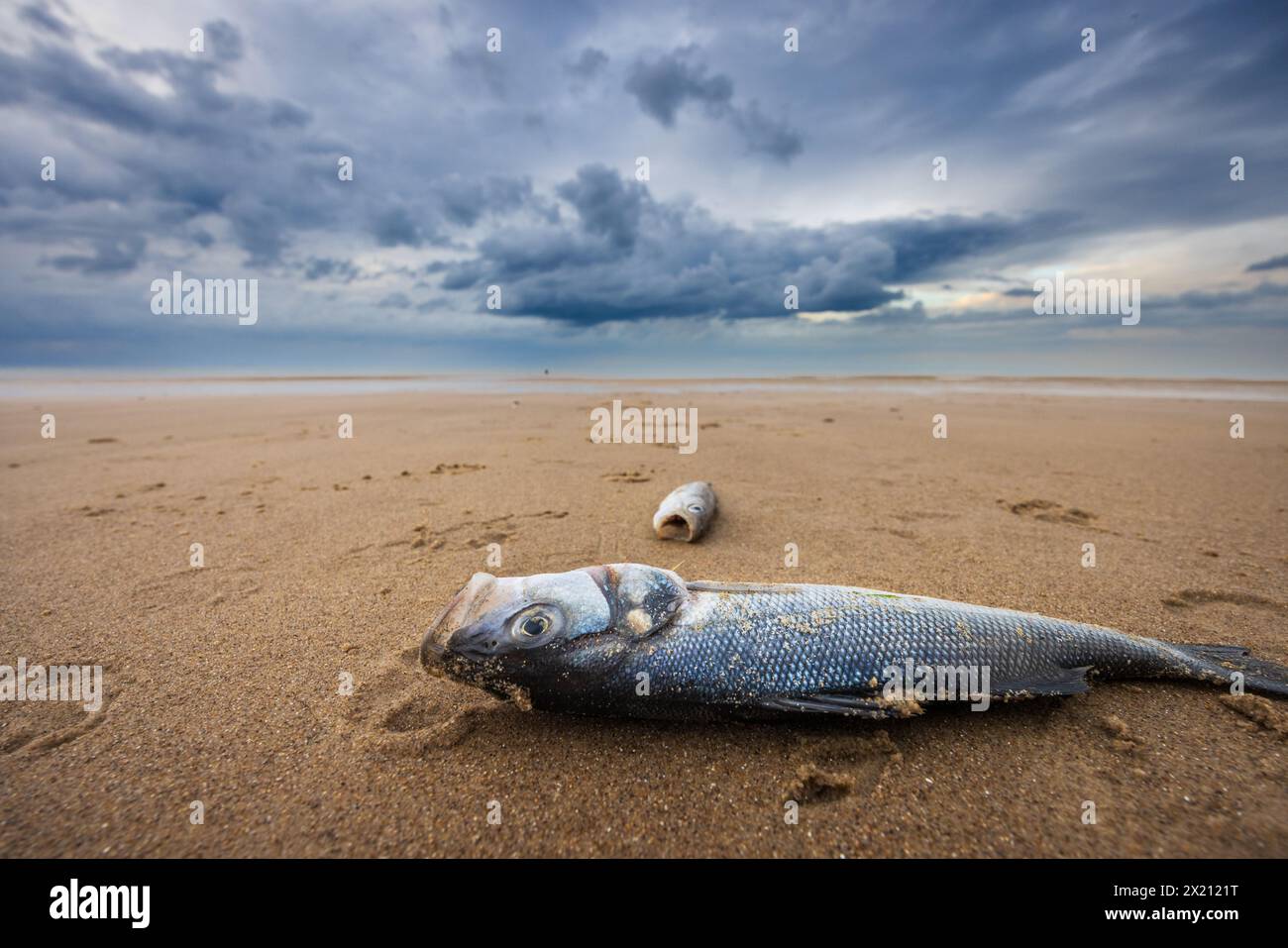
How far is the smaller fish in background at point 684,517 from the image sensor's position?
4.69 m

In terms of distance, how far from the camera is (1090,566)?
407cm

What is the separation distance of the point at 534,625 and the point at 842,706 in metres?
1.34

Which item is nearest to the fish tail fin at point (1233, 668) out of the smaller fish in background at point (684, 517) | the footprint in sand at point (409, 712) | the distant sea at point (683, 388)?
the smaller fish in background at point (684, 517)

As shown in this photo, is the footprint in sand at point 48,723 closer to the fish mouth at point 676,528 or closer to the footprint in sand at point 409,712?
the footprint in sand at point 409,712

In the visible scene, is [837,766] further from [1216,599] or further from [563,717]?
[1216,599]

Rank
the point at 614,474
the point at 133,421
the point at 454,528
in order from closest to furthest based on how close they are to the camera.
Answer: the point at 454,528, the point at 614,474, the point at 133,421

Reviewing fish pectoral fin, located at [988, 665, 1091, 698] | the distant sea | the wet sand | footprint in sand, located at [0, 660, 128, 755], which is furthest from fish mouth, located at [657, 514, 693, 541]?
the distant sea

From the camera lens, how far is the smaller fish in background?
15.4ft
